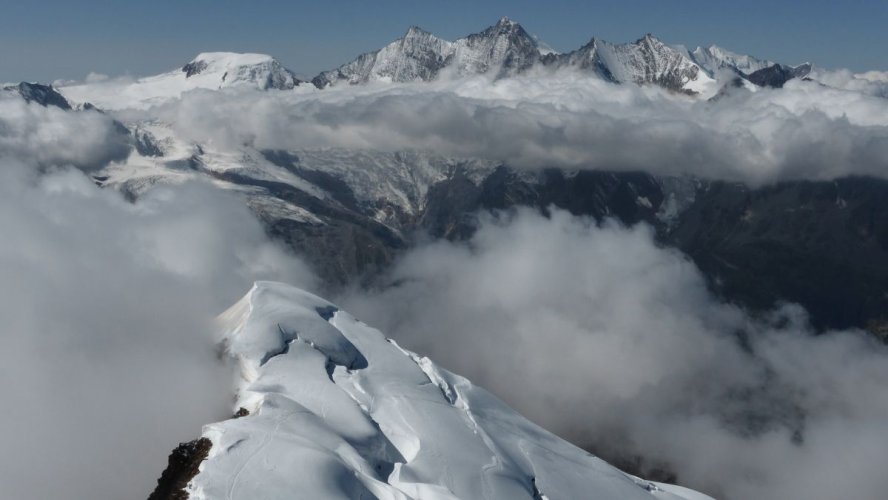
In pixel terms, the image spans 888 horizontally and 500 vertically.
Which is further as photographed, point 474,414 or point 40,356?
point 40,356

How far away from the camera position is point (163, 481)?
55.3 meters

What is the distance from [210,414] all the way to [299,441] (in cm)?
1619

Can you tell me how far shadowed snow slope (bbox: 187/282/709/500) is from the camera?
180 feet

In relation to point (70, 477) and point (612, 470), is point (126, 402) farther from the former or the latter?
point (612, 470)

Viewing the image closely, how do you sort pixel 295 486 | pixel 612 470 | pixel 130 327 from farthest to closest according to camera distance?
pixel 130 327, pixel 612 470, pixel 295 486

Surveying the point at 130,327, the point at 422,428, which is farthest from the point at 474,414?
the point at 130,327

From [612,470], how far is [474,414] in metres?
19.4

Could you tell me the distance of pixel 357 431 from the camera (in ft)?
214

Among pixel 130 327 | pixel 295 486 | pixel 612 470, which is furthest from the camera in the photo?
pixel 130 327

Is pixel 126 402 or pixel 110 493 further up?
pixel 126 402

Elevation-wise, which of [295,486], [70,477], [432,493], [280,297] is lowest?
[70,477]

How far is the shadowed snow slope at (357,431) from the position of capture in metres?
54.8

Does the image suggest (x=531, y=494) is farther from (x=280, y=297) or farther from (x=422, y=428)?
(x=280, y=297)

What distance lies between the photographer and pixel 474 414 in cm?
8144
